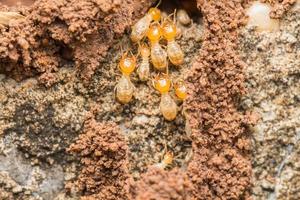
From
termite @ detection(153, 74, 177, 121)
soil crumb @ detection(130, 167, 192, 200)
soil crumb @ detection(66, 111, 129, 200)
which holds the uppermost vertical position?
termite @ detection(153, 74, 177, 121)

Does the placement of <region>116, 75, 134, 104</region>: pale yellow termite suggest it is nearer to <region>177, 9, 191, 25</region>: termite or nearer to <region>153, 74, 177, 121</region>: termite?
<region>153, 74, 177, 121</region>: termite

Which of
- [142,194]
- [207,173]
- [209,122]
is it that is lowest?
[142,194]

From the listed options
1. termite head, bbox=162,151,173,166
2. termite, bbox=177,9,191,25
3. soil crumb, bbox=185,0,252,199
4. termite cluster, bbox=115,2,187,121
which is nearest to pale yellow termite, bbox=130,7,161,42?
termite cluster, bbox=115,2,187,121

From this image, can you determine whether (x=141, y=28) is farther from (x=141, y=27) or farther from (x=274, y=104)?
(x=274, y=104)

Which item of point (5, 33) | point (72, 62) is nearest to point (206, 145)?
point (72, 62)

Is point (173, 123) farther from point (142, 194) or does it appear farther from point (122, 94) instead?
point (142, 194)

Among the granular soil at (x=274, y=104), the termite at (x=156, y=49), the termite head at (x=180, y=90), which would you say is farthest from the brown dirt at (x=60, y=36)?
the granular soil at (x=274, y=104)
